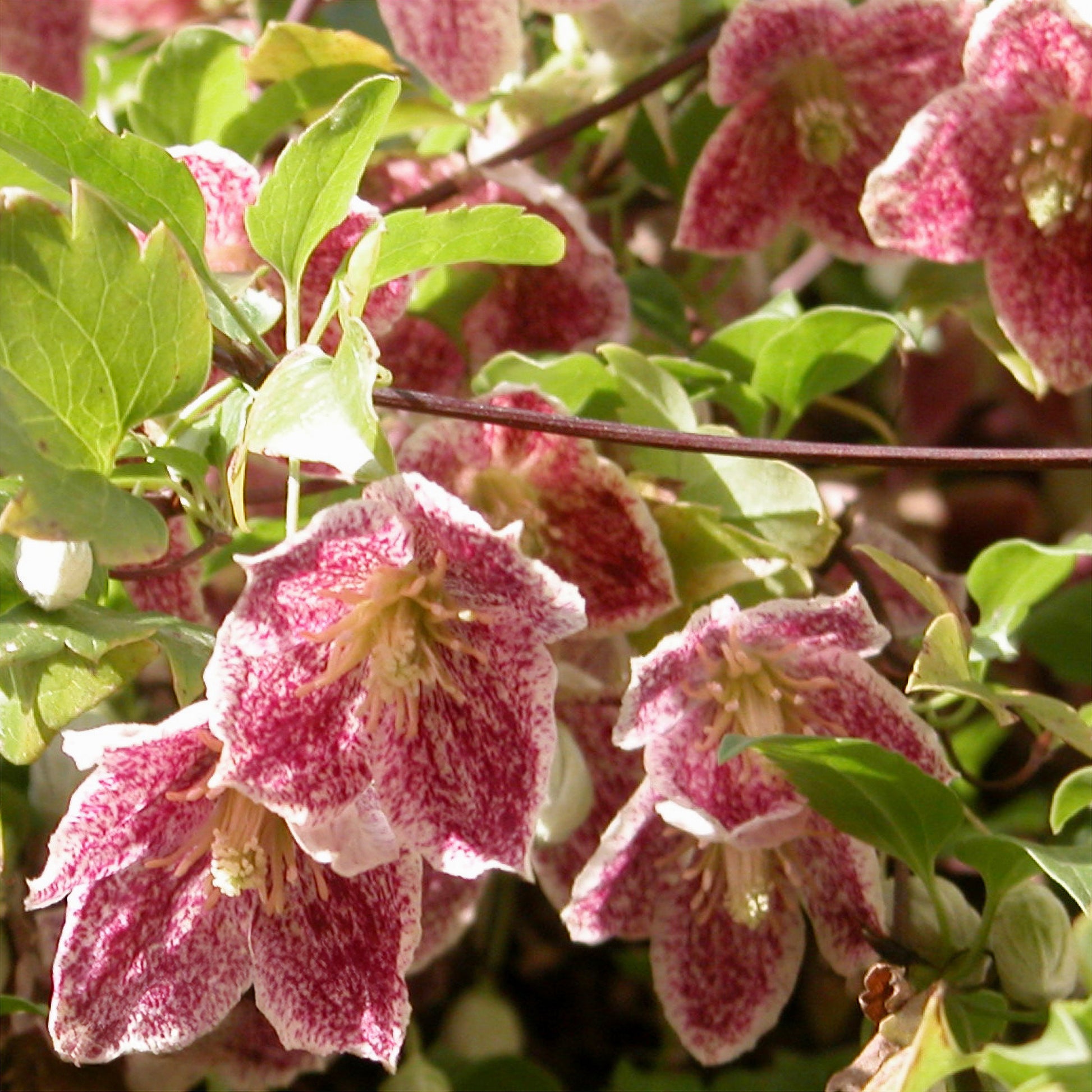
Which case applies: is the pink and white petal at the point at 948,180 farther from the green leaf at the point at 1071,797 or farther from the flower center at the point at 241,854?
the flower center at the point at 241,854

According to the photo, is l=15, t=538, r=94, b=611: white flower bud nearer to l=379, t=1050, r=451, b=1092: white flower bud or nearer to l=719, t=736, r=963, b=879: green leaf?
l=719, t=736, r=963, b=879: green leaf

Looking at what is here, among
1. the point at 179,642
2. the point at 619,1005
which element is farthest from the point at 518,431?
the point at 619,1005

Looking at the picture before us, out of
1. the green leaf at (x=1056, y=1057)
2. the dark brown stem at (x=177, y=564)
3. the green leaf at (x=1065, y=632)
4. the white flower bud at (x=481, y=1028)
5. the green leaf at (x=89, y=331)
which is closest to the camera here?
the green leaf at (x=1056, y=1057)

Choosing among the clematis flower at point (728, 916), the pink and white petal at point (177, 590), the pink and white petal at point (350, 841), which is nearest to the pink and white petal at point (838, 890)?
the clematis flower at point (728, 916)

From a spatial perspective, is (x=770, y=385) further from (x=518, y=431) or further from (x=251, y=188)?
(x=251, y=188)

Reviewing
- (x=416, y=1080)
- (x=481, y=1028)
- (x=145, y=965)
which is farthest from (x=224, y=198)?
(x=481, y=1028)
